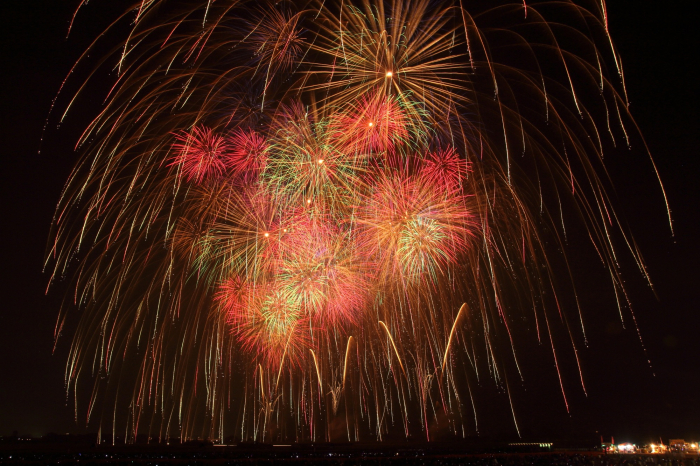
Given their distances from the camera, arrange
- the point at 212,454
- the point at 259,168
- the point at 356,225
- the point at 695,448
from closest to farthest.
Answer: the point at 259,168 < the point at 356,225 < the point at 212,454 < the point at 695,448

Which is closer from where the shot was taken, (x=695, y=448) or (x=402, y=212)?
(x=402, y=212)

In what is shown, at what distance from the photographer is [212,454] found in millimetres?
20984

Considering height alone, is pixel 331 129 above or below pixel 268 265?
above

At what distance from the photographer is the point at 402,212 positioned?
59.2 feet

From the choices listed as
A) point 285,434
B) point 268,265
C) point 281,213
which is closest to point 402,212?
point 281,213

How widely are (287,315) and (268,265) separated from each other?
105 inches

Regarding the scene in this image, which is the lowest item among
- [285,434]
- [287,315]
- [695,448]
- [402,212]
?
[695,448]

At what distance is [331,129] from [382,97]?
216 centimetres

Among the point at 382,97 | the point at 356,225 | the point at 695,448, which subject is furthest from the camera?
the point at 695,448

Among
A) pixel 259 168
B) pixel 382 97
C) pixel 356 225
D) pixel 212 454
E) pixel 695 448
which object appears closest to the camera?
pixel 382 97

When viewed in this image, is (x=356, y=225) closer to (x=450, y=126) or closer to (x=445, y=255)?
(x=445, y=255)

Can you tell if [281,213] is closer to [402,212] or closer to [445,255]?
[402,212]

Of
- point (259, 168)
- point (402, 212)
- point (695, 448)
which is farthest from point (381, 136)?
point (695, 448)

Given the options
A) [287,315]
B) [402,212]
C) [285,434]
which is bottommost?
[285,434]
